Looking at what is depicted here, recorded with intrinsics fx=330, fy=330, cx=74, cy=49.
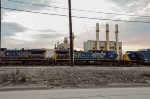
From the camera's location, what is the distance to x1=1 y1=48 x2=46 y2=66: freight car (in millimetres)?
54406

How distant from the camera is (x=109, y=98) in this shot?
14.8 meters

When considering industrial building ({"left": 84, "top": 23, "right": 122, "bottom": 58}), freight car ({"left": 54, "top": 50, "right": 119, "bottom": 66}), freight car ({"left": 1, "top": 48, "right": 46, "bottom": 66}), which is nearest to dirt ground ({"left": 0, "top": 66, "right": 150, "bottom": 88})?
freight car ({"left": 1, "top": 48, "right": 46, "bottom": 66})

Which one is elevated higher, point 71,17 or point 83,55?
point 71,17

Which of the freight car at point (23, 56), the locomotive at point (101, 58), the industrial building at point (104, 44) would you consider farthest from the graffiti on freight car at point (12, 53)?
the industrial building at point (104, 44)

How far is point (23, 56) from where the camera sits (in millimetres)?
55781

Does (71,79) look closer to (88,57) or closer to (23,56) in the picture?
(23,56)

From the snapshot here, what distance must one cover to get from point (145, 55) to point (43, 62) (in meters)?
20.3

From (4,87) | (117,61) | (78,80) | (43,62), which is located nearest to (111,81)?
(78,80)

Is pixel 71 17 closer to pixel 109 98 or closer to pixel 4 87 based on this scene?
pixel 4 87

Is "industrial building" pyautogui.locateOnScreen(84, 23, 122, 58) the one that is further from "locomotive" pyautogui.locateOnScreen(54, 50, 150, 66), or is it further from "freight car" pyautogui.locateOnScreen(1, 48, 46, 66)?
"freight car" pyautogui.locateOnScreen(1, 48, 46, 66)

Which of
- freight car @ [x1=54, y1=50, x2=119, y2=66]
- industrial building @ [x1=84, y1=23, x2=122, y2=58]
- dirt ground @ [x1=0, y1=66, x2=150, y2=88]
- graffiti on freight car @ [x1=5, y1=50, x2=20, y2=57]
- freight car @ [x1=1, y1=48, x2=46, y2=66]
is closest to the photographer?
dirt ground @ [x1=0, y1=66, x2=150, y2=88]

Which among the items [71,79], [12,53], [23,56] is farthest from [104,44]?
[71,79]

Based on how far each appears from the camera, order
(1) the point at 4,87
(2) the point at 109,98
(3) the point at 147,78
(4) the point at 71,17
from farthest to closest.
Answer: (4) the point at 71,17, (3) the point at 147,78, (1) the point at 4,87, (2) the point at 109,98

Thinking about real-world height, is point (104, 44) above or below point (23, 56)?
above
